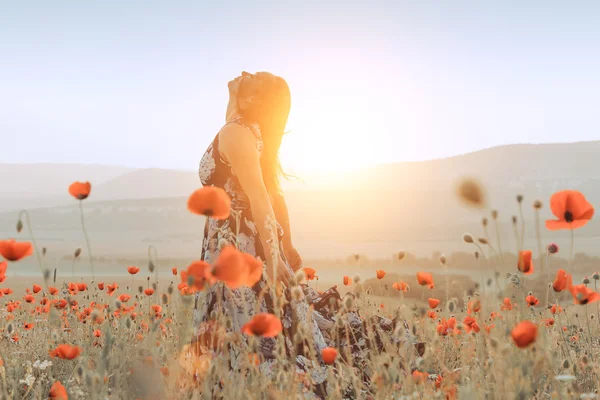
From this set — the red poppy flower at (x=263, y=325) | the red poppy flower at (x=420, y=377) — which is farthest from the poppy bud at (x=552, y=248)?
the red poppy flower at (x=263, y=325)

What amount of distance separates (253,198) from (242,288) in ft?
1.65

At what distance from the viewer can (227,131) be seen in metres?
3.18

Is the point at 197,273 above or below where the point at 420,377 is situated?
above

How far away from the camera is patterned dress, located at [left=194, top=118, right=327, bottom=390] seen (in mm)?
3123

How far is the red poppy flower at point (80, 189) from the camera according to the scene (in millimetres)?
2674

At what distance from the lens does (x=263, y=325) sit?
1.78 m

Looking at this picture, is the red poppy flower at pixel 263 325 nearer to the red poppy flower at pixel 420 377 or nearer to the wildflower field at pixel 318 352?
the wildflower field at pixel 318 352

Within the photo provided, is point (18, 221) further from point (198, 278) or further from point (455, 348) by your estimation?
point (455, 348)

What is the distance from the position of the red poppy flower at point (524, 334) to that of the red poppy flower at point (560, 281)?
2.66 ft

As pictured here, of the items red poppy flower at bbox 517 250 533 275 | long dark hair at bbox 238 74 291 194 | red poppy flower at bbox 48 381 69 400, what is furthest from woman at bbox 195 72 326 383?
red poppy flower at bbox 517 250 533 275

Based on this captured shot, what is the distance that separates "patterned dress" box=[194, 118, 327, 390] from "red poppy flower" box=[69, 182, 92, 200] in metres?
0.71

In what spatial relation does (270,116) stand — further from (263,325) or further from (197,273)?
(263,325)

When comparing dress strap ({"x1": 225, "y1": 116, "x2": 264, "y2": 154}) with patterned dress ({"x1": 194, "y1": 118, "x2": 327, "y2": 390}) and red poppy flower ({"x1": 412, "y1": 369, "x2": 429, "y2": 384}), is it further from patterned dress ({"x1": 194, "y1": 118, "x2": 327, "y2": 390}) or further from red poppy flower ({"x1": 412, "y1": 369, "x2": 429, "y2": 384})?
red poppy flower ({"x1": 412, "y1": 369, "x2": 429, "y2": 384})

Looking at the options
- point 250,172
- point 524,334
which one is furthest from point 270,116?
point 524,334
